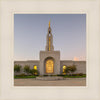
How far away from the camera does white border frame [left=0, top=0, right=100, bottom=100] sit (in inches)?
132

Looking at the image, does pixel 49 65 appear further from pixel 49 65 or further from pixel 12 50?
pixel 12 50

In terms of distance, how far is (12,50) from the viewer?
3.41 metres

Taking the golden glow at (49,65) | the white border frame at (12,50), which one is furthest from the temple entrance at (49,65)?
the white border frame at (12,50)

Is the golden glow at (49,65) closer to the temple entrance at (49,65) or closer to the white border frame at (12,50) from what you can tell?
the temple entrance at (49,65)

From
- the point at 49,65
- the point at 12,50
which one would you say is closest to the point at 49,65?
the point at 49,65

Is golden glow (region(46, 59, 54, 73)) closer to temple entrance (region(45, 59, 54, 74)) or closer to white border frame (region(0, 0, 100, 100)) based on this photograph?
temple entrance (region(45, 59, 54, 74))

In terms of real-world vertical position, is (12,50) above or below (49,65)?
above

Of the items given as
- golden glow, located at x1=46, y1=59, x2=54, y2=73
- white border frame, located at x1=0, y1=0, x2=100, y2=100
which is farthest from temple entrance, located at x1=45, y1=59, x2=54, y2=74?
white border frame, located at x1=0, y1=0, x2=100, y2=100

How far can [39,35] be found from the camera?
14969 millimetres

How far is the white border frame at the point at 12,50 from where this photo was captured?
3.35m

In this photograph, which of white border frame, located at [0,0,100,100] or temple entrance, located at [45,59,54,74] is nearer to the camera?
white border frame, located at [0,0,100,100]

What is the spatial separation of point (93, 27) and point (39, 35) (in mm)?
11809

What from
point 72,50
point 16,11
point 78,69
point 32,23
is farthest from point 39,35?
point 16,11

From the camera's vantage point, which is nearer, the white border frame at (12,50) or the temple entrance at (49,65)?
the white border frame at (12,50)
